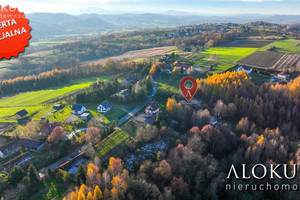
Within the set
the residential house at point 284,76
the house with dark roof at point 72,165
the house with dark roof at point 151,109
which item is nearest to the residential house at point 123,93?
the house with dark roof at point 151,109

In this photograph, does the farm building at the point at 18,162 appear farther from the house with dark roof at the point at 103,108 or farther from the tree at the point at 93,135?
the house with dark roof at the point at 103,108

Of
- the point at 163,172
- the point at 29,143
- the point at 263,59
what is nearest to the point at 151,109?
the point at 163,172

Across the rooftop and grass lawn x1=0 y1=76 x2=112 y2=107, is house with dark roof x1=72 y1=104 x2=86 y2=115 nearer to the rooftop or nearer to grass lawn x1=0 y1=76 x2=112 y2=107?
the rooftop

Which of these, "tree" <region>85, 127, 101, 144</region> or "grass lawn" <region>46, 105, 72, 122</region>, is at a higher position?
"tree" <region>85, 127, 101, 144</region>

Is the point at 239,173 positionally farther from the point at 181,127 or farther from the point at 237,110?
the point at 237,110

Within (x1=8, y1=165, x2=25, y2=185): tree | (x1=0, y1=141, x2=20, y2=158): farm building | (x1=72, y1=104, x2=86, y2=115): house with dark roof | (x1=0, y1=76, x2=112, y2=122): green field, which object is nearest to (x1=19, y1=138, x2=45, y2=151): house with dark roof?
(x1=0, y1=141, x2=20, y2=158): farm building

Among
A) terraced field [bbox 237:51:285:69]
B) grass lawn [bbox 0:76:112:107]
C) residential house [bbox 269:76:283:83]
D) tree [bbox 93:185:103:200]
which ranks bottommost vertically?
grass lawn [bbox 0:76:112:107]
